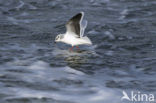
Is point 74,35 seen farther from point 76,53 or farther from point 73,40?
point 76,53

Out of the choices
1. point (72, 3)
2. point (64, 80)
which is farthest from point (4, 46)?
point (72, 3)

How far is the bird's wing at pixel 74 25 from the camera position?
372 inches

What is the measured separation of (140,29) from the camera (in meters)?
12.1

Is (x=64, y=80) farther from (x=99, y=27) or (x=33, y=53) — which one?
(x=99, y=27)

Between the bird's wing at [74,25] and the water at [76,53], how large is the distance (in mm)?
588

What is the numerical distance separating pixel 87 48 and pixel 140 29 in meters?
2.17

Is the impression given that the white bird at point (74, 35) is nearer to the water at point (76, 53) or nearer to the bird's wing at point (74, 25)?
the bird's wing at point (74, 25)

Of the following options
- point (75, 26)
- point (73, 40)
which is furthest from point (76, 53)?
point (75, 26)

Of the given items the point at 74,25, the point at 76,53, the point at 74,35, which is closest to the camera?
the point at 74,25

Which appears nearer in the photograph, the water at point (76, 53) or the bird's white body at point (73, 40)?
the water at point (76, 53)

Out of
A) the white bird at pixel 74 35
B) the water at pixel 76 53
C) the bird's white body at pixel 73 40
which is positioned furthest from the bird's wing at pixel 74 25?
the water at pixel 76 53

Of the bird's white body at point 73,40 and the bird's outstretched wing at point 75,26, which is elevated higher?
the bird's outstretched wing at point 75,26

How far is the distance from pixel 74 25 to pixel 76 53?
0.95m

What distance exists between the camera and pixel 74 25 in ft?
32.2
